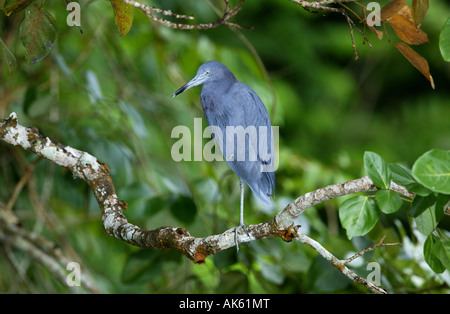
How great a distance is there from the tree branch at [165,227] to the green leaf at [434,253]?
0.36 ft

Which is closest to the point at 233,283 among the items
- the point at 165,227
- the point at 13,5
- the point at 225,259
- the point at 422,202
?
the point at 225,259

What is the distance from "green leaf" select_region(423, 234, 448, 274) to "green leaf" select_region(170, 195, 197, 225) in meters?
0.79

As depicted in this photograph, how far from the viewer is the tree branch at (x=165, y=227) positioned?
3.18 ft

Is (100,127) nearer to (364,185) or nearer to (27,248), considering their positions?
(27,248)

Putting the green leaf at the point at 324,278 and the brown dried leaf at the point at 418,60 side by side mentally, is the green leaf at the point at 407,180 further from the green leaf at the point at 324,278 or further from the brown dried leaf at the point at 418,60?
the green leaf at the point at 324,278

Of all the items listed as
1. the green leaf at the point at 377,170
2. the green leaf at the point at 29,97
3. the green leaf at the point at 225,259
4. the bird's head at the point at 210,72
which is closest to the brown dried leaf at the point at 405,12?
the green leaf at the point at 377,170

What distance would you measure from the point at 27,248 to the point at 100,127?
2.53 ft

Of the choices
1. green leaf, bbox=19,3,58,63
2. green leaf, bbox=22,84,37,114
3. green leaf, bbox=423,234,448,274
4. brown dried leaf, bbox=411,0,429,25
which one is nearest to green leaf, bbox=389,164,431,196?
green leaf, bbox=423,234,448,274

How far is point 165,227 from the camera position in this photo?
113 cm

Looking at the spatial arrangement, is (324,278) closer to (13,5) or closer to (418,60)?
(418,60)

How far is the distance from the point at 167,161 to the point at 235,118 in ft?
4.77

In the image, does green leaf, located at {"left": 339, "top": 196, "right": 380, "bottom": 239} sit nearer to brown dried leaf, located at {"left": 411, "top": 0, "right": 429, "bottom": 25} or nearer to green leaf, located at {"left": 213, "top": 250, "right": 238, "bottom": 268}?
brown dried leaf, located at {"left": 411, "top": 0, "right": 429, "bottom": 25}
